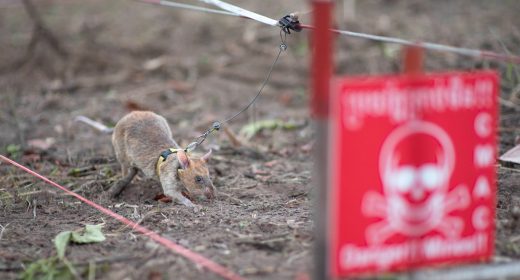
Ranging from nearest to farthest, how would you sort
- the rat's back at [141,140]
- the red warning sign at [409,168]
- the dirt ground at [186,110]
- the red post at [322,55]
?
1. the red post at [322,55]
2. the red warning sign at [409,168]
3. the dirt ground at [186,110]
4. the rat's back at [141,140]

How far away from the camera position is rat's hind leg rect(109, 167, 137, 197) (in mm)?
5738

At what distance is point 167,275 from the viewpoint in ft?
12.4

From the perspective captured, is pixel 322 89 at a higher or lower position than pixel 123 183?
higher

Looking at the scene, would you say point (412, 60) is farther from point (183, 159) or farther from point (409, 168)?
point (183, 159)

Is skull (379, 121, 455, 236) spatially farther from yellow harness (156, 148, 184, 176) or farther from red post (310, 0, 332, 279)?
yellow harness (156, 148, 184, 176)

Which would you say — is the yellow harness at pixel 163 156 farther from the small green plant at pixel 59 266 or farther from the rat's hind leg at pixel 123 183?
the small green plant at pixel 59 266

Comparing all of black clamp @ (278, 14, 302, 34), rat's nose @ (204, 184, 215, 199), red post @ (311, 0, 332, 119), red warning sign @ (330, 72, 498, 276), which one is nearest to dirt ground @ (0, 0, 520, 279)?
rat's nose @ (204, 184, 215, 199)

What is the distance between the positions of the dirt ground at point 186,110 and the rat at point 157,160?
184mm

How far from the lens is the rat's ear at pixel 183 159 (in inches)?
219

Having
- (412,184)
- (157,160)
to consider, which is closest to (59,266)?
(157,160)

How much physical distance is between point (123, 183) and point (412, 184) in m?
3.38

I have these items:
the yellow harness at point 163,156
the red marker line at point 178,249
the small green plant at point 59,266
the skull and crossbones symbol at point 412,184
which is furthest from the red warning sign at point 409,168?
the yellow harness at point 163,156

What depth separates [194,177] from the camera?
5.58 metres

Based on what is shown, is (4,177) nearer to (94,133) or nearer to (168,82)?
(94,133)
